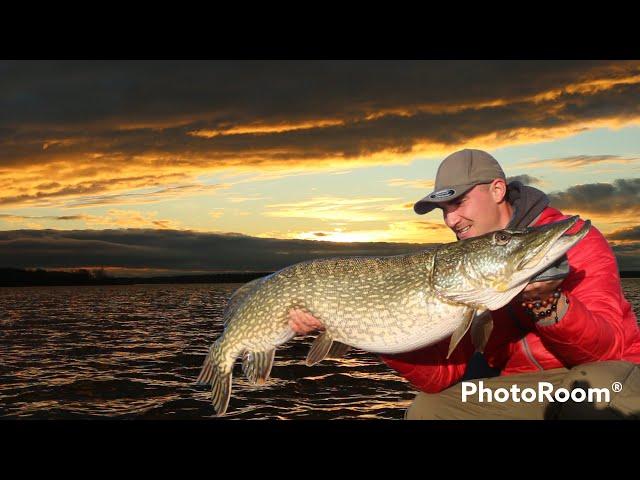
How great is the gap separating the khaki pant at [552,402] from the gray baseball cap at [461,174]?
4.58 feet

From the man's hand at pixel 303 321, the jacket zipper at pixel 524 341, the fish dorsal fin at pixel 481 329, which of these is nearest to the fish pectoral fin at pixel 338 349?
the man's hand at pixel 303 321

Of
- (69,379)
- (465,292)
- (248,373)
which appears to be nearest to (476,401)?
(465,292)

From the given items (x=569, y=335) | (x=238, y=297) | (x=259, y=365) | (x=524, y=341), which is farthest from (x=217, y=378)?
(x=569, y=335)

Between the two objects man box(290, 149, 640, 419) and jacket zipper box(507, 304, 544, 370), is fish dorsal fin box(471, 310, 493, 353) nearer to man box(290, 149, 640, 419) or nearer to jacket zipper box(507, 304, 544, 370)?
man box(290, 149, 640, 419)

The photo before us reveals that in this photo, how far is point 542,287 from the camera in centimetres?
344

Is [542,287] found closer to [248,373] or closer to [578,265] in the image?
[578,265]

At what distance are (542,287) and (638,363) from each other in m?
1.28

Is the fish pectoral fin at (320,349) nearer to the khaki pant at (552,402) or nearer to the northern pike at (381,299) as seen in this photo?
the northern pike at (381,299)

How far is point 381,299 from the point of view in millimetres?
3922

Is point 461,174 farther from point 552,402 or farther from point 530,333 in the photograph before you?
point 552,402

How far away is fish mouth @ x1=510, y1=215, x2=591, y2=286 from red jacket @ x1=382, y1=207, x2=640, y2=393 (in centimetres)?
28

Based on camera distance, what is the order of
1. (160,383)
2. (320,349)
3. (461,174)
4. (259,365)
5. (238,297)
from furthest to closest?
(160,383), (461,174), (238,297), (259,365), (320,349)

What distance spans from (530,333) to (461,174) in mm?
1191

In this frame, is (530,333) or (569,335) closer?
(569,335)
